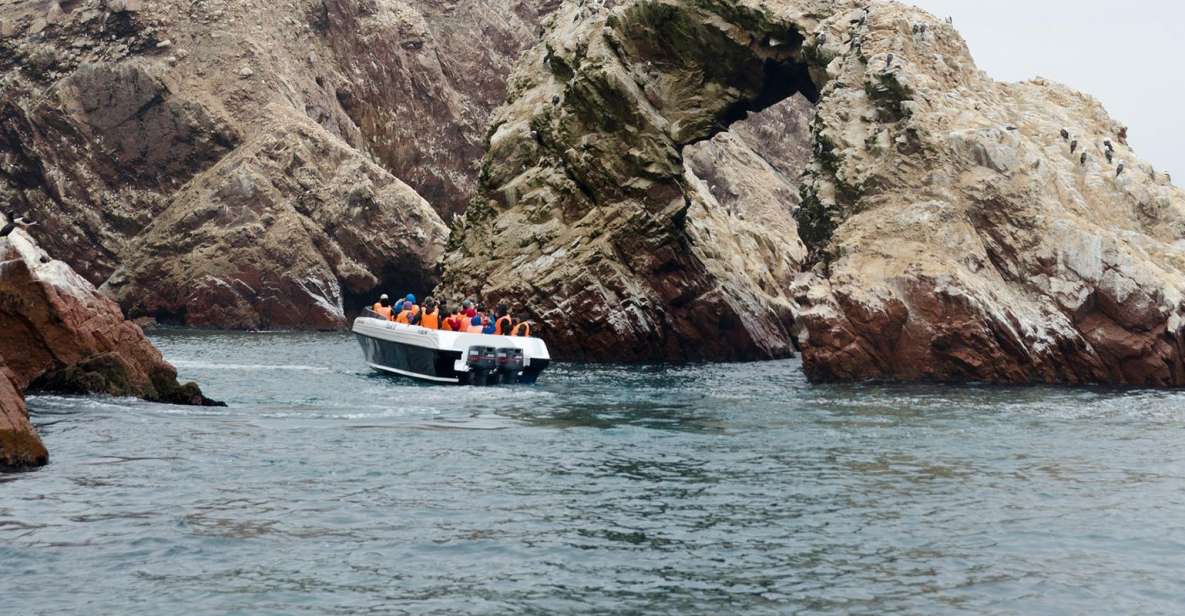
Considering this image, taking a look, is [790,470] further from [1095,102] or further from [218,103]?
[218,103]

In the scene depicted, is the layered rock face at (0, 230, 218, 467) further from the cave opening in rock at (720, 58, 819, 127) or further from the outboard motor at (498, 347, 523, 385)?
the cave opening in rock at (720, 58, 819, 127)

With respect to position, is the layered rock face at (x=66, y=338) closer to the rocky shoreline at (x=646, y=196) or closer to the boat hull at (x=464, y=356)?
the boat hull at (x=464, y=356)

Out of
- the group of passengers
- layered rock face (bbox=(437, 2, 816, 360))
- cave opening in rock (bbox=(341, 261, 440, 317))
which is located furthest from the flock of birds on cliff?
cave opening in rock (bbox=(341, 261, 440, 317))

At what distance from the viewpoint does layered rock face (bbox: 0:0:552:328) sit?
263 feet

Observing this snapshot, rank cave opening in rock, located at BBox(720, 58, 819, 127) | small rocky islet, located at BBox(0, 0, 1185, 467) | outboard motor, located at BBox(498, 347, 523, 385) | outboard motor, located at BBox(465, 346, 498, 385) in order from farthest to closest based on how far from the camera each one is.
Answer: cave opening in rock, located at BBox(720, 58, 819, 127) < small rocky islet, located at BBox(0, 0, 1185, 467) < outboard motor, located at BBox(498, 347, 523, 385) < outboard motor, located at BBox(465, 346, 498, 385)

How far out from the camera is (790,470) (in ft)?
87.8

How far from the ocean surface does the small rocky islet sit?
4.09 m

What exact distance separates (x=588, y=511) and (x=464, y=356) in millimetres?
22844

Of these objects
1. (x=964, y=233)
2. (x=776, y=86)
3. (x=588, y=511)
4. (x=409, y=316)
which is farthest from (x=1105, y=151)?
(x=588, y=511)

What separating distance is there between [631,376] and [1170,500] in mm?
28022

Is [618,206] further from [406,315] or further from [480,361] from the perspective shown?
[480,361]

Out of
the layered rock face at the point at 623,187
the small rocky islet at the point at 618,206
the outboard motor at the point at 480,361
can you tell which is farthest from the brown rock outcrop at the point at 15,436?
the layered rock face at the point at 623,187

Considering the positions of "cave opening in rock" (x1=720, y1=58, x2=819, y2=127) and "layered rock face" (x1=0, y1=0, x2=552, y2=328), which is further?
"layered rock face" (x1=0, y1=0, x2=552, y2=328)

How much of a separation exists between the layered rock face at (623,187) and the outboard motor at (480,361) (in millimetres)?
13133
